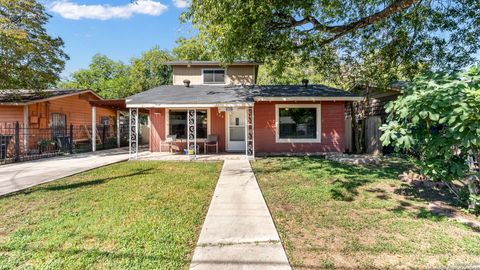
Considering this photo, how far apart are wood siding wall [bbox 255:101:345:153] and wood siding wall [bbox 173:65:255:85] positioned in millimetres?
3630

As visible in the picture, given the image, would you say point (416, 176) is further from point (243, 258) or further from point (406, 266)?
point (243, 258)

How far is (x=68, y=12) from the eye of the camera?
16.4 meters

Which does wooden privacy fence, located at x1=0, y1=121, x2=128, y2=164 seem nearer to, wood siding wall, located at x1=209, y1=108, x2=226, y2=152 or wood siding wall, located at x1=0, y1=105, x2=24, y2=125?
wood siding wall, located at x1=0, y1=105, x2=24, y2=125

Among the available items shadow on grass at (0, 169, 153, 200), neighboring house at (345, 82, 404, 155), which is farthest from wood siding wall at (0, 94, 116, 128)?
neighboring house at (345, 82, 404, 155)

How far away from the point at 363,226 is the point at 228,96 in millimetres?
9249

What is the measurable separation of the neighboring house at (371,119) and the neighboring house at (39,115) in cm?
1527

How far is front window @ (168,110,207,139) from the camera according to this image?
13.1 metres

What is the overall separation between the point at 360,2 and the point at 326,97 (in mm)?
3915

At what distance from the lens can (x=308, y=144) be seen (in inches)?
488

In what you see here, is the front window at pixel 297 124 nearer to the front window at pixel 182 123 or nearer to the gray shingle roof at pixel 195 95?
the gray shingle roof at pixel 195 95

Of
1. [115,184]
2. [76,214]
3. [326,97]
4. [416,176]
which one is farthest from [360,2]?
[76,214]

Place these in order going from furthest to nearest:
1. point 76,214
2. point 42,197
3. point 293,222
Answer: point 42,197, point 76,214, point 293,222

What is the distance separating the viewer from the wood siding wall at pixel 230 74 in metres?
15.4

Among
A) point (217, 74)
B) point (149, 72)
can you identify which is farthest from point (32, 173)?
point (149, 72)
